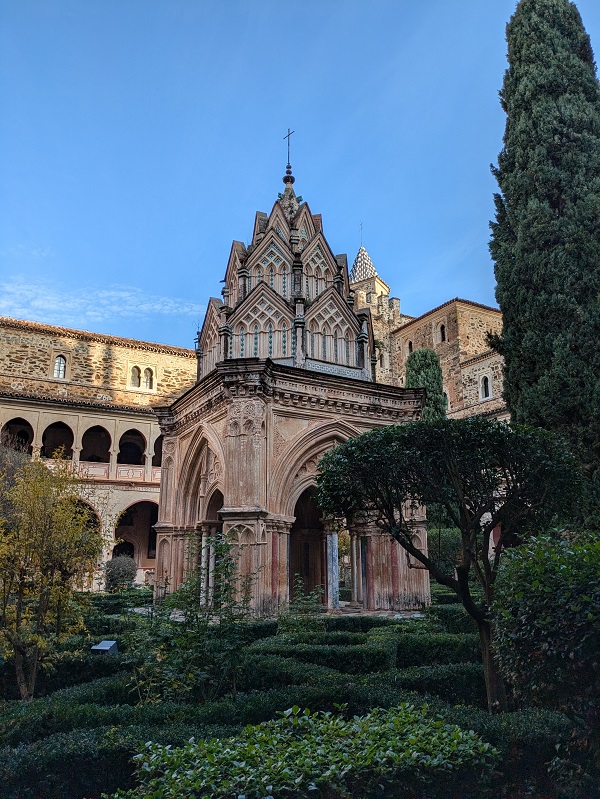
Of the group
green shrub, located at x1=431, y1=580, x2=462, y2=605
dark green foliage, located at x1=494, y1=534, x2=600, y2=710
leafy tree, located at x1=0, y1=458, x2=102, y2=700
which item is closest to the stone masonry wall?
green shrub, located at x1=431, y1=580, x2=462, y2=605

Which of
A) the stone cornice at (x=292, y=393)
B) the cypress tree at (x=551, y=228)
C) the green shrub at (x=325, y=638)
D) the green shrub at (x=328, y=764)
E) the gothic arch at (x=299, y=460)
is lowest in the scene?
the green shrub at (x=325, y=638)

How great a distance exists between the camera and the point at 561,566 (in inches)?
184

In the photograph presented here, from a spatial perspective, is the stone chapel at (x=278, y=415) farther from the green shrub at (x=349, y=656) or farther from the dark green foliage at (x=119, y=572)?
the dark green foliage at (x=119, y=572)

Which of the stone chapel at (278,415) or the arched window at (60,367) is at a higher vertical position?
the arched window at (60,367)

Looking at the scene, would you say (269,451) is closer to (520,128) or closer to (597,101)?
(520,128)

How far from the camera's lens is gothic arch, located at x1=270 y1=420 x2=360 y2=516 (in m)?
13.4

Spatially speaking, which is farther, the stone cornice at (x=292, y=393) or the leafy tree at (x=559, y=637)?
the stone cornice at (x=292, y=393)

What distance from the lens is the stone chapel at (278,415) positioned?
42.6ft

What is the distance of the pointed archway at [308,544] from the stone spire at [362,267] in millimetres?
49036

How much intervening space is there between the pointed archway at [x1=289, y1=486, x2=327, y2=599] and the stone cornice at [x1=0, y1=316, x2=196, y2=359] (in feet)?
68.2

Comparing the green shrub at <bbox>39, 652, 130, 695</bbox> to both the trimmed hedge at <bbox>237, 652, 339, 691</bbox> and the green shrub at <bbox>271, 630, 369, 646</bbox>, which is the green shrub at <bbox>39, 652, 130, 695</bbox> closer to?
the trimmed hedge at <bbox>237, 652, 339, 691</bbox>

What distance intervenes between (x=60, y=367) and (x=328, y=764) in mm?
33146

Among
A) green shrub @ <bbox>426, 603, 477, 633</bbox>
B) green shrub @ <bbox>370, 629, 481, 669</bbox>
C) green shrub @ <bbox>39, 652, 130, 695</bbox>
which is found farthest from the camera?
green shrub @ <bbox>426, 603, 477, 633</bbox>

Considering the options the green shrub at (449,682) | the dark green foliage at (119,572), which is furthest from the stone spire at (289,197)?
the dark green foliage at (119,572)
